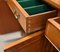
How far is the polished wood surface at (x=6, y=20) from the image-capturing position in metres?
0.99

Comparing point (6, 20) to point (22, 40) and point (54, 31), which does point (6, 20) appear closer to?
point (22, 40)

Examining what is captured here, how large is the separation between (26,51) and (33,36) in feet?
0.39

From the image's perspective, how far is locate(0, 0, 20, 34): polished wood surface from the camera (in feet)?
3.25

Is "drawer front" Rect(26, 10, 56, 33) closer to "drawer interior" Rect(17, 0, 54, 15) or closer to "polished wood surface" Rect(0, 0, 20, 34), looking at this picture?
"drawer interior" Rect(17, 0, 54, 15)

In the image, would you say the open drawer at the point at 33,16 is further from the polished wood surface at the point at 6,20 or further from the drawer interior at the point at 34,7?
the polished wood surface at the point at 6,20

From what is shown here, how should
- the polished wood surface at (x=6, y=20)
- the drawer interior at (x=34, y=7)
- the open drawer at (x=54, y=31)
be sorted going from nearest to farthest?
the open drawer at (x=54, y=31), the drawer interior at (x=34, y=7), the polished wood surface at (x=6, y=20)

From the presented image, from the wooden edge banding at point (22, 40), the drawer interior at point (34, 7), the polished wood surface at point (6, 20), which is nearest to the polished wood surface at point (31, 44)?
the wooden edge banding at point (22, 40)

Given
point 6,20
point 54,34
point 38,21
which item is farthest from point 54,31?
point 6,20

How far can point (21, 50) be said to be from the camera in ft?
2.17

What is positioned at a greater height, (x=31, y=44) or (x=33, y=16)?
(x=33, y=16)

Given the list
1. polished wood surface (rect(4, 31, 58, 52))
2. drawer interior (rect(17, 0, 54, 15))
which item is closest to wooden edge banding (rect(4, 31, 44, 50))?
polished wood surface (rect(4, 31, 58, 52))

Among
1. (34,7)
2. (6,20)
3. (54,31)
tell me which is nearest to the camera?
(54,31)

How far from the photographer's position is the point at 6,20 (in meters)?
1.06

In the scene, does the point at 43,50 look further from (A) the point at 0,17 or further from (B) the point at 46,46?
(A) the point at 0,17
